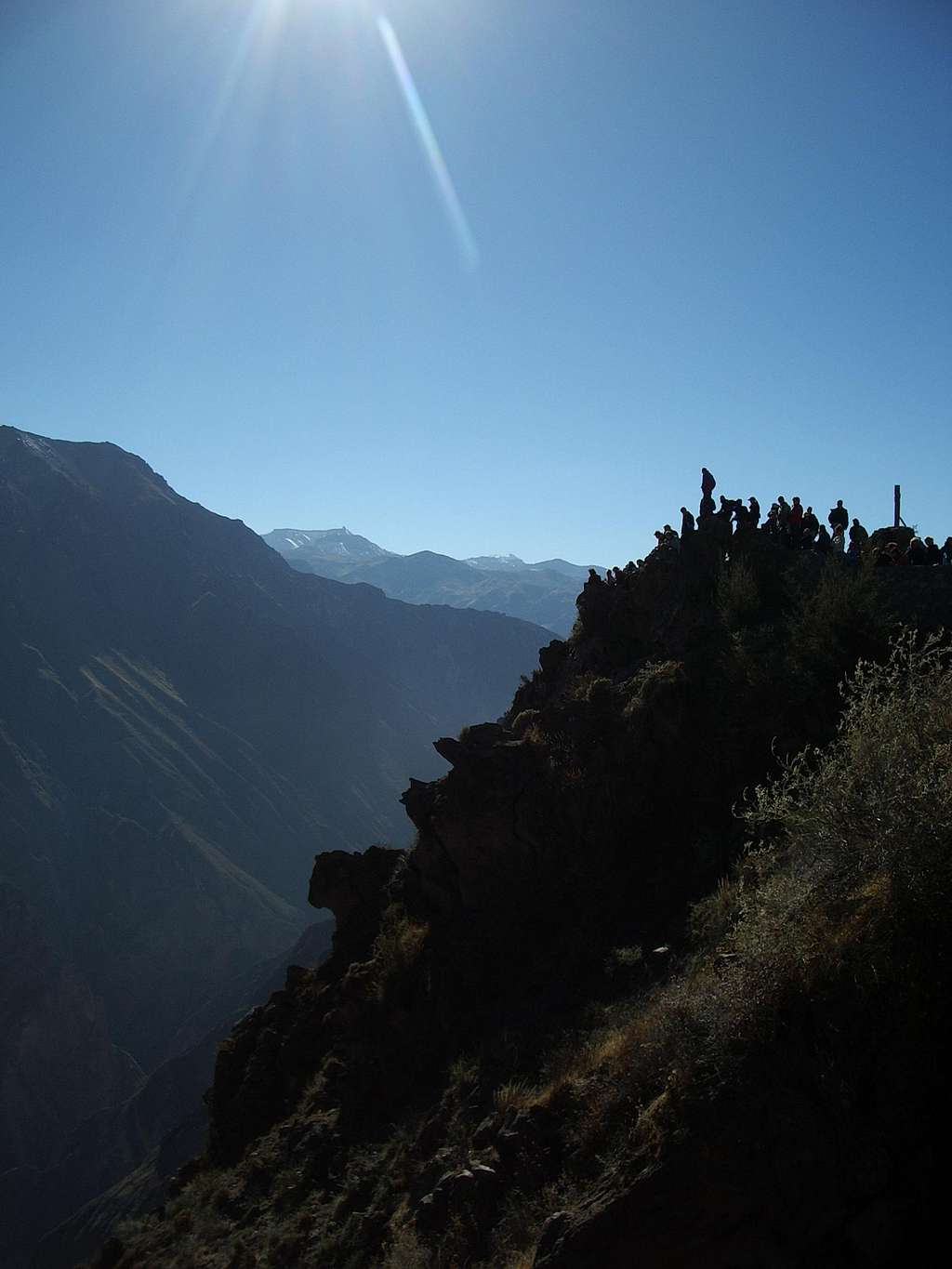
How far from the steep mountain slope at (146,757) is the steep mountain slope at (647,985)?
69519 millimetres

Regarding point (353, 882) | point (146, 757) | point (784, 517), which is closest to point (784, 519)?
point (784, 517)

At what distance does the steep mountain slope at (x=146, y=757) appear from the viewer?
7856cm

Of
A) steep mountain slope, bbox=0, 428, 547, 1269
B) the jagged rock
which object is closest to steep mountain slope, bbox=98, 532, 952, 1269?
the jagged rock

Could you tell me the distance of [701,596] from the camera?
1697 centimetres

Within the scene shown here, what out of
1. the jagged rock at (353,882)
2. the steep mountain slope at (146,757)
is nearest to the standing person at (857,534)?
the jagged rock at (353,882)

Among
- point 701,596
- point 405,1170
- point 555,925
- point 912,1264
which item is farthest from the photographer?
point 701,596

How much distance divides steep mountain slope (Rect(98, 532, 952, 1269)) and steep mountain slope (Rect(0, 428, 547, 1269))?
228 feet

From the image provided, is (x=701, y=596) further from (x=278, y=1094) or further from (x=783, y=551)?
(x=278, y=1094)

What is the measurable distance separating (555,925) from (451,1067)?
263cm

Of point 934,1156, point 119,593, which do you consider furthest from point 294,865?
point 934,1156

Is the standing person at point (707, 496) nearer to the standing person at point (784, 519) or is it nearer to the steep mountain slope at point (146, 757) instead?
the standing person at point (784, 519)

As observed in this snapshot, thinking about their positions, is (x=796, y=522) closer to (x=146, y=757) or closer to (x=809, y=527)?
(x=809, y=527)

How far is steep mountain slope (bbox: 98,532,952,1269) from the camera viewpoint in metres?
5.81

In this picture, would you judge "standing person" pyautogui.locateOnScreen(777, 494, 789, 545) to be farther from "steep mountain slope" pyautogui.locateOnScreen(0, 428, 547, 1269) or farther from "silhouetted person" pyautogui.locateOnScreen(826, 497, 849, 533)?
"steep mountain slope" pyautogui.locateOnScreen(0, 428, 547, 1269)
